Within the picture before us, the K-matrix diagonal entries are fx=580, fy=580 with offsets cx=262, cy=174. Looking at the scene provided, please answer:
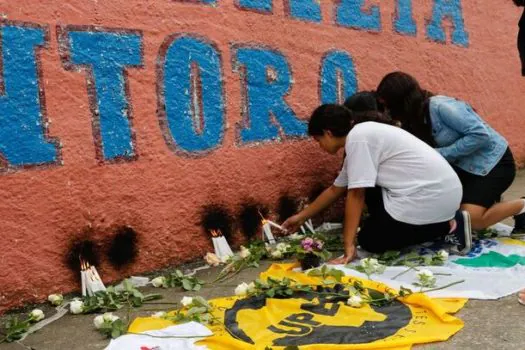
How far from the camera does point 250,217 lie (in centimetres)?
385

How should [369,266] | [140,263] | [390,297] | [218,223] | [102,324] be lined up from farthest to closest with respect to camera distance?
[218,223]
[140,263]
[369,266]
[390,297]
[102,324]

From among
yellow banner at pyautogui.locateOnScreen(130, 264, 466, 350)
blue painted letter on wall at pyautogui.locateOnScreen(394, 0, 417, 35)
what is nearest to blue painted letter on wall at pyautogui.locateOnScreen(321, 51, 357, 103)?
blue painted letter on wall at pyautogui.locateOnScreen(394, 0, 417, 35)

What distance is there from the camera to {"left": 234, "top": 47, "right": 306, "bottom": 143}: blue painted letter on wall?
3.80m

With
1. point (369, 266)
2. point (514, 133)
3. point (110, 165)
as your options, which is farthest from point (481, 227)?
point (514, 133)

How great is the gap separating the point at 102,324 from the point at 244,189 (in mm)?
1532

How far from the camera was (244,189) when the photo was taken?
380 cm

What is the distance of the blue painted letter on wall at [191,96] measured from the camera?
3404 mm

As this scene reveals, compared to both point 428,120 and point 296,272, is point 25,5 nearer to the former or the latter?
point 296,272

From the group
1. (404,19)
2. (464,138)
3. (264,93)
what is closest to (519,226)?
(464,138)

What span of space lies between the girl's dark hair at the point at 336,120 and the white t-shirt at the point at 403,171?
16cm

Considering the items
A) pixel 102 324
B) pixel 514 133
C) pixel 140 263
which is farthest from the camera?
pixel 514 133

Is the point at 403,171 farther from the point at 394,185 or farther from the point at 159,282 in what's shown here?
the point at 159,282

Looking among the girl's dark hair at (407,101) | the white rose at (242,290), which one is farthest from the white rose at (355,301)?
the girl's dark hair at (407,101)

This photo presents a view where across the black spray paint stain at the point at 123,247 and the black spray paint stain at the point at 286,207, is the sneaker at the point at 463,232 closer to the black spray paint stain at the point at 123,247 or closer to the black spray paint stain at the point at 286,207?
the black spray paint stain at the point at 286,207
